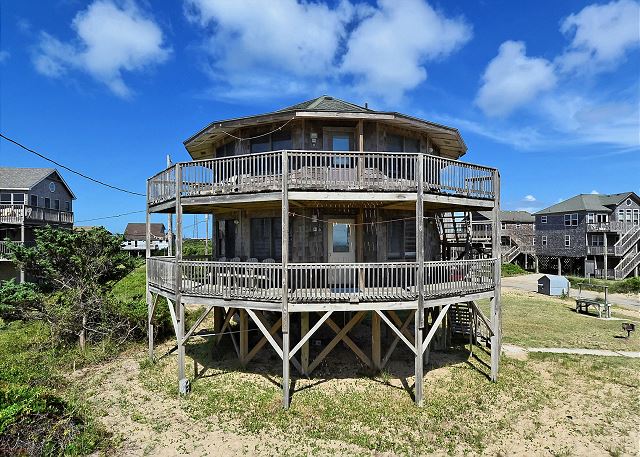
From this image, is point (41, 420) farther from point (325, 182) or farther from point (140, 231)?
point (140, 231)

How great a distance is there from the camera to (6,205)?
30672mm

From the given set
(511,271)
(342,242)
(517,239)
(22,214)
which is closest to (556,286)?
(511,271)

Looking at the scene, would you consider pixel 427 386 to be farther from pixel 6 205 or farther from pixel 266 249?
pixel 6 205

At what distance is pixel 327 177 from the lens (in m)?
11.7

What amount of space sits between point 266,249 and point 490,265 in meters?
8.72

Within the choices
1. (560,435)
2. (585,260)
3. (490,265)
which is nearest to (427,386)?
(560,435)

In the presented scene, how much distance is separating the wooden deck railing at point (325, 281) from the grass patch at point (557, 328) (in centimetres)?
765

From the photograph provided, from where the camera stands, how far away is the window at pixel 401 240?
572 inches

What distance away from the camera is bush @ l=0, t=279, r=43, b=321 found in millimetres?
15602

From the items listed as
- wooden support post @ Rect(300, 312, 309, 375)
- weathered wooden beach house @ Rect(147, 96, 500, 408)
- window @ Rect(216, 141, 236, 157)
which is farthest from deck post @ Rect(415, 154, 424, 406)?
window @ Rect(216, 141, 236, 157)

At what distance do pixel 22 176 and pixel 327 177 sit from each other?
1478 inches

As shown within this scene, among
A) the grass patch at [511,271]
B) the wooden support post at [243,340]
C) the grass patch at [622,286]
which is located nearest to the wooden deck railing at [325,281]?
the wooden support post at [243,340]

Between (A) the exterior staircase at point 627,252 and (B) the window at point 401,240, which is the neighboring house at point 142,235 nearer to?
(B) the window at point 401,240

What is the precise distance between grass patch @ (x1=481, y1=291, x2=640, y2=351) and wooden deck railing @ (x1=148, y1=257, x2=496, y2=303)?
765cm
